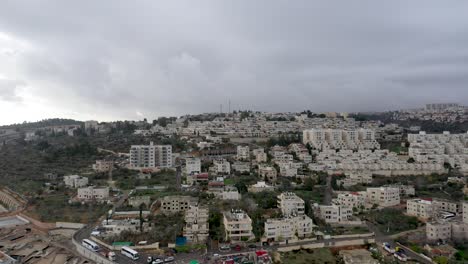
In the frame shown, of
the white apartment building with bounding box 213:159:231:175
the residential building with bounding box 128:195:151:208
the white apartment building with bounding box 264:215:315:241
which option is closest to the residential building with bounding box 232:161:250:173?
the white apartment building with bounding box 213:159:231:175

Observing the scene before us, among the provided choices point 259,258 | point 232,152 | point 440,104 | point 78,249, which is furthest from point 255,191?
point 440,104

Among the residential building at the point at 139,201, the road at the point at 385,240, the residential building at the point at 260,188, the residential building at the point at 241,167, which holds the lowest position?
the road at the point at 385,240

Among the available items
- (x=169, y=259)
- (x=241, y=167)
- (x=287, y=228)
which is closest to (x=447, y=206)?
(x=287, y=228)

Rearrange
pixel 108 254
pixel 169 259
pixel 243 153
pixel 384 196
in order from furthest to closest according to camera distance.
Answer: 1. pixel 243 153
2. pixel 384 196
3. pixel 108 254
4. pixel 169 259

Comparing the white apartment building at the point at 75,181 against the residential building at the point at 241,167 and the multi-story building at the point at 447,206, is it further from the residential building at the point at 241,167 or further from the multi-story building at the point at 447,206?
the multi-story building at the point at 447,206

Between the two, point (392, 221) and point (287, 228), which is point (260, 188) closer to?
point (287, 228)

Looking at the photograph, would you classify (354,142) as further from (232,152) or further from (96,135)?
(96,135)

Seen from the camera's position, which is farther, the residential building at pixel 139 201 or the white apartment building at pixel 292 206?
the residential building at pixel 139 201

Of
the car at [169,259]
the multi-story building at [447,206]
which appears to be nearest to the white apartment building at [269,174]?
the multi-story building at [447,206]
